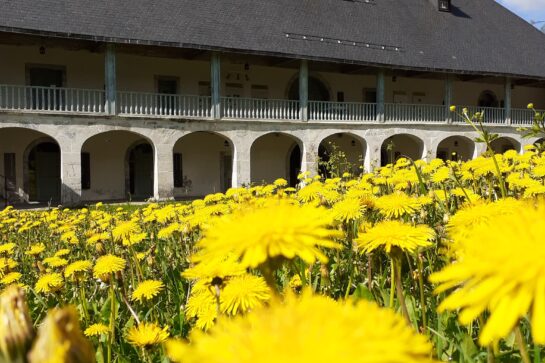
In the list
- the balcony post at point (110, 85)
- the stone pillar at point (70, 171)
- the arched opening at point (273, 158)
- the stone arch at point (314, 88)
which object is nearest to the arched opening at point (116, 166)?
the stone pillar at point (70, 171)

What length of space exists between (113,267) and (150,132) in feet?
45.3

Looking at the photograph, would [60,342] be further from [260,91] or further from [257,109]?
[260,91]

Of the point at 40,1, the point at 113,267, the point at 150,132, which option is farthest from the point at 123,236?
the point at 40,1

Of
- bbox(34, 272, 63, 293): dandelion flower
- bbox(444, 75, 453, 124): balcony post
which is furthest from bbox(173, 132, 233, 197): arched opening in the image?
bbox(34, 272, 63, 293): dandelion flower

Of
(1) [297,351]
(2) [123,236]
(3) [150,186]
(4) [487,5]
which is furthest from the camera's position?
(4) [487,5]

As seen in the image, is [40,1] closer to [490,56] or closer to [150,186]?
[150,186]

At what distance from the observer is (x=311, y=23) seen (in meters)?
19.0

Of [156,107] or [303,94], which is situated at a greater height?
[303,94]

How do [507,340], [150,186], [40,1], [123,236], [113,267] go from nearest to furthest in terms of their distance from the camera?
1. [507,340]
2. [113,267]
3. [123,236]
4. [40,1]
5. [150,186]

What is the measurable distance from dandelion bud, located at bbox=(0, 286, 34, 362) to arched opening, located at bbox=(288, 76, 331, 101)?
19504mm

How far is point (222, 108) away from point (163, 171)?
2852 millimetres

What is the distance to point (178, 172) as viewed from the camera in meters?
18.3

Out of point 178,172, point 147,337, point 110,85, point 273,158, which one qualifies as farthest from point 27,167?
point 147,337

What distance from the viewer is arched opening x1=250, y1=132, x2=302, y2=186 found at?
64.1ft
